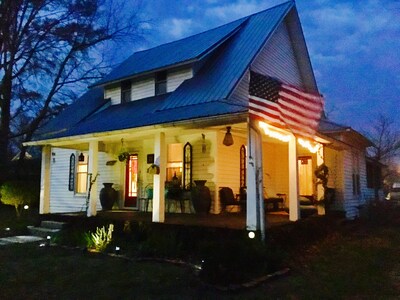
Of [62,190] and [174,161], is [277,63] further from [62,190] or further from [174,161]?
[62,190]

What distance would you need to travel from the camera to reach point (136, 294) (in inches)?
218

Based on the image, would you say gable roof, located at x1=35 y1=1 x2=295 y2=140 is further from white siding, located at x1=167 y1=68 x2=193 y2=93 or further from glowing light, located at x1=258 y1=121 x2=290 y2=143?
glowing light, located at x1=258 y1=121 x2=290 y2=143

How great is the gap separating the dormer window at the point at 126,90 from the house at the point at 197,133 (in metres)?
0.07

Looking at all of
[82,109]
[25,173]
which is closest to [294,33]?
[82,109]

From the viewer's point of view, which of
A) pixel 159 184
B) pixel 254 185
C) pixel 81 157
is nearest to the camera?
pixel 254 185

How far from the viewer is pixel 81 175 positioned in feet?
53.3

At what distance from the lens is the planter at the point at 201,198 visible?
11203 millimetres

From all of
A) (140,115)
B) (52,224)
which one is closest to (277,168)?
(140,115)

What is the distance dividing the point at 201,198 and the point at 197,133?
2.13 metres

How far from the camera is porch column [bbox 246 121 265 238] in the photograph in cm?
759

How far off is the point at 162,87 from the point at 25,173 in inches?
398

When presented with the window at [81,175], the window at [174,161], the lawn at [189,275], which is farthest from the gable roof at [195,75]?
the lawn at [189,275]

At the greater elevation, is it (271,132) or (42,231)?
(271,132)

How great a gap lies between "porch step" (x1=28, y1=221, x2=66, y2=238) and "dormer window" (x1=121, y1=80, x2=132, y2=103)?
17.4 feet
